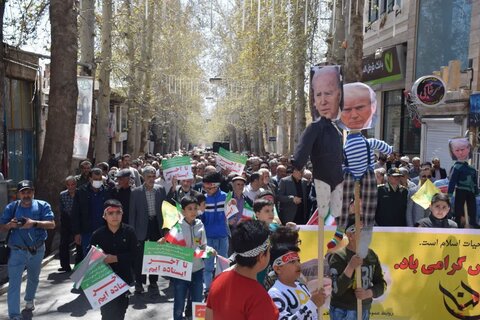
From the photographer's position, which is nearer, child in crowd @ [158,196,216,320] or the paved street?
child in crowd @ [158,196,216,320]

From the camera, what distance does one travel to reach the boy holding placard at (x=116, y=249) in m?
5.92

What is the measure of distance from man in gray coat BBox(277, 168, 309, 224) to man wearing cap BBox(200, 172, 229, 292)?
6.58ft

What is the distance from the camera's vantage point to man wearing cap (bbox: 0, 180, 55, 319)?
23.3ft

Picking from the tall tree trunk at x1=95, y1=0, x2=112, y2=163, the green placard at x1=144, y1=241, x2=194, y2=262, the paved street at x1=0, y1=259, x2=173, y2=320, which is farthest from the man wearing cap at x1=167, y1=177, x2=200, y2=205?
the tall tree trunk at x1=95, y1=0, x2=112, y2=163

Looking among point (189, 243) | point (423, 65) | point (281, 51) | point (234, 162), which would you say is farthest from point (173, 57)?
point (189, 243)

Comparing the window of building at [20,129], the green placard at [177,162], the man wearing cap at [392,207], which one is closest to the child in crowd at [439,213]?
the man wearing cap at [392,207]

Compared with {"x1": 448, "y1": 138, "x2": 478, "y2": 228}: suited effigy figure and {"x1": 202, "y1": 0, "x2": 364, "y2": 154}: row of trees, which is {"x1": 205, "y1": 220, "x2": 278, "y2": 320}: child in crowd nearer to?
{"x1": 448, "y1": 138, "x2": 478, "y2": 228}: suited effigy figure

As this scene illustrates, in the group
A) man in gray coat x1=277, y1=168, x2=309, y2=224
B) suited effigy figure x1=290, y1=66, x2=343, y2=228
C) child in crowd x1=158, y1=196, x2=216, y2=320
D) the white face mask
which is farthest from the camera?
man in gray coat x1=277, y1=168, x2=309, y2=224

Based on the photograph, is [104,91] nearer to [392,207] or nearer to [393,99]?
[393,99]

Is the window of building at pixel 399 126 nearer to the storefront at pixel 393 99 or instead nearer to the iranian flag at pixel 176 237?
the storefront at pixel 393 99

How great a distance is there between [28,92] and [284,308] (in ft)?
52.4

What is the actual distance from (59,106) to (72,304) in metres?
5.29

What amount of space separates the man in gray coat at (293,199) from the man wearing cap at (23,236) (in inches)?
166

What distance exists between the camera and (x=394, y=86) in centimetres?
2438
